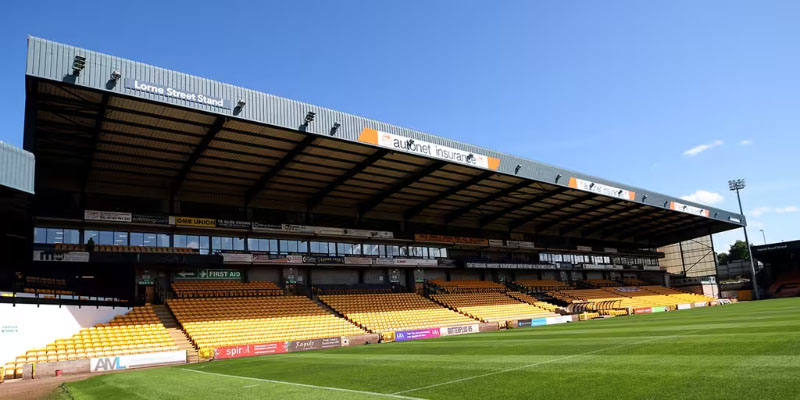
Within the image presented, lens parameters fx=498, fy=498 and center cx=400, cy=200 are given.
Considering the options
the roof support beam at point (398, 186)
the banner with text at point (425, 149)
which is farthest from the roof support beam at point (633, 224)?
the roof support beam at point (398, 186)

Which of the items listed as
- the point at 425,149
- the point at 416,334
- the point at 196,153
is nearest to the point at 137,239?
the point at 196,153

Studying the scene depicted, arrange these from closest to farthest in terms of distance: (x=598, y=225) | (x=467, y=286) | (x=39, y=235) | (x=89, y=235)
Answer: (x=39, y=235), (x=89, y=235), (x=467, y=286), (x=598, y=225)

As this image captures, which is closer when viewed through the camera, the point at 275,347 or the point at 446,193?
the point at 275,347

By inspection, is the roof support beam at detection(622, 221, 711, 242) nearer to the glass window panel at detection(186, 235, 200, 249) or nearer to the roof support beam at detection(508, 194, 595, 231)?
the roof support beam at detection(508, 194, 595, 231)

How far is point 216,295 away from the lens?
Result: 115ft

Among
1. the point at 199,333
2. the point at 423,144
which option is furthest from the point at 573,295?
the point at 199,333

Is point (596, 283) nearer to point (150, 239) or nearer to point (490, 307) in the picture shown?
point (490, 307)

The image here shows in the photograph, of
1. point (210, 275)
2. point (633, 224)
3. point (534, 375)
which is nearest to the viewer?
point (534, 375)

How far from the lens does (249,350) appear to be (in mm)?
25766

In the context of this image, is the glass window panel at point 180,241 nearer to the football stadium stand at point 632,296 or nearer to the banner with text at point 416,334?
the banner with text at point 416,334

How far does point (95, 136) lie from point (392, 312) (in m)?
22.9

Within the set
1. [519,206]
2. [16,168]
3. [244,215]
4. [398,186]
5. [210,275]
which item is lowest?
[210,275]

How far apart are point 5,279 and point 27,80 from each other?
10651mm

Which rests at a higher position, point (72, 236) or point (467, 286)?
point (72, 236)
